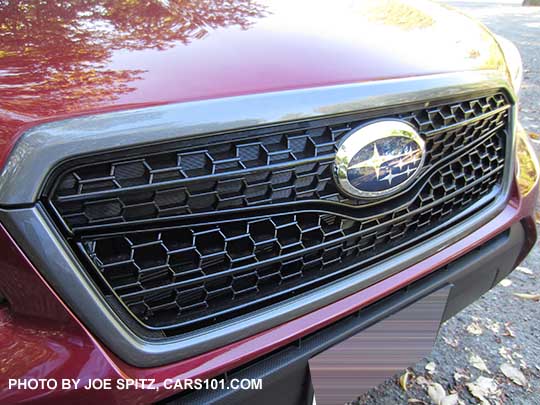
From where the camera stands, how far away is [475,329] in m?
2.44

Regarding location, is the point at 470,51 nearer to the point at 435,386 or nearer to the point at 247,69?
the point at 247,69

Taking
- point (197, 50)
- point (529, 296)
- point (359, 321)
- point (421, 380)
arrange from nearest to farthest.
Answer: point (197, 50) < point (359, 321) < point (421, 380) < point (529, 296)

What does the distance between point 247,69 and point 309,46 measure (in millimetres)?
255

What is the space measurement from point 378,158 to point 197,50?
55cm

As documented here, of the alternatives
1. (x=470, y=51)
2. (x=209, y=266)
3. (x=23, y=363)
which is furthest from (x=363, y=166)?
(x=23, y=363)

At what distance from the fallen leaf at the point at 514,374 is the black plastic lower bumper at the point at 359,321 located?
57 centimetres

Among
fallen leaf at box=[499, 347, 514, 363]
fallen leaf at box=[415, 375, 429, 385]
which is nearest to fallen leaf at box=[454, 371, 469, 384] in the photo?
fallen leaf at box=[415, 375, 429, 385]

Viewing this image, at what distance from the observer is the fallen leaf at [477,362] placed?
2.20 meters

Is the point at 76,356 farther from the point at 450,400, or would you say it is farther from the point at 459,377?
the point at 459,377

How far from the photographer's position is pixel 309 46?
1336 mm

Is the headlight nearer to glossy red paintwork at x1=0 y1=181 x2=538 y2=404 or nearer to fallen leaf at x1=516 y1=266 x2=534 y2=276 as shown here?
glossy red paintwork at x1=0 y1=181 x2=538 y2=404

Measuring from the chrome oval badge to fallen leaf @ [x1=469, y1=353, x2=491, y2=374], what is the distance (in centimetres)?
127

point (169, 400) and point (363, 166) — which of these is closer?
point (169, 400)

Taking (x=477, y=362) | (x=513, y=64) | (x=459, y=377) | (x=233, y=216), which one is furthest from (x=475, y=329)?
(x=233, y=216)
